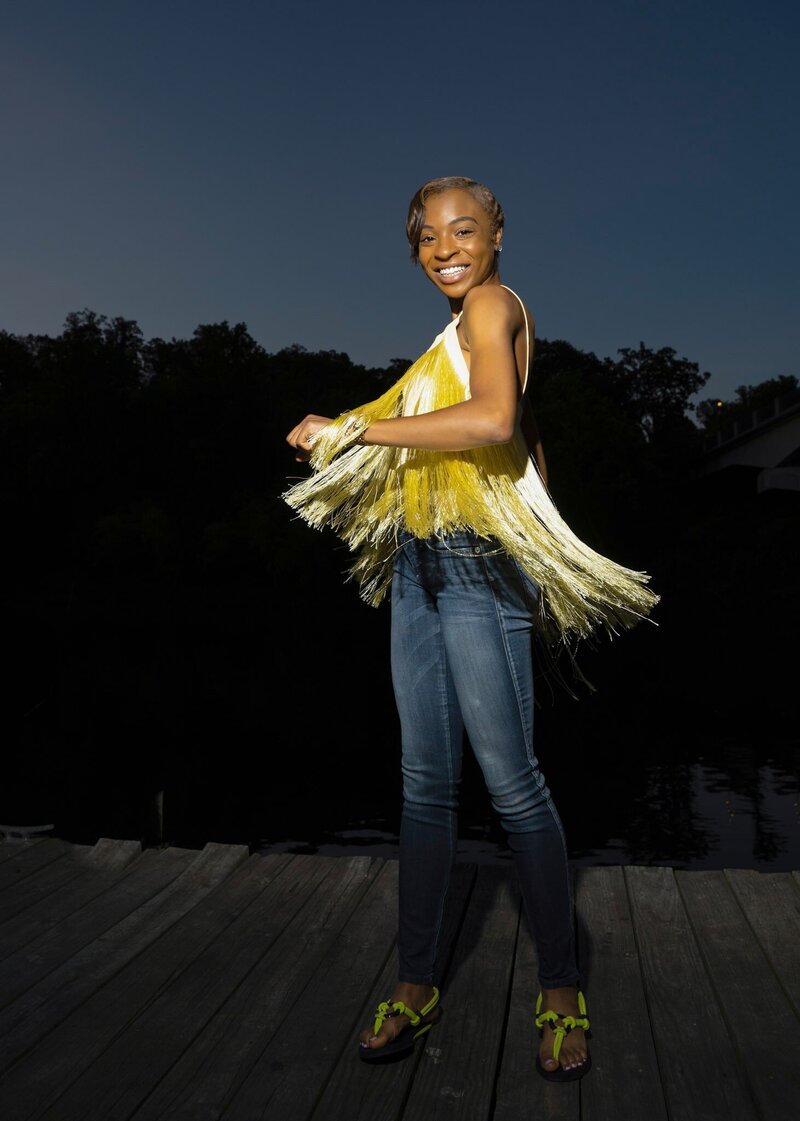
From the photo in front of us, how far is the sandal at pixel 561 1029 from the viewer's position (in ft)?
6.41

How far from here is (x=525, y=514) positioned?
211 centimetres

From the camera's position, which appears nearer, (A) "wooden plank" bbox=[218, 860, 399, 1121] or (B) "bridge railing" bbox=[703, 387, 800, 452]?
(A) "wooden plank" bbox=[218, 860, 399, 1121]

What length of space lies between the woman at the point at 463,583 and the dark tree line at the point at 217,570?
560 cm

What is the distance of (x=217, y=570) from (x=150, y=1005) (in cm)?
2909

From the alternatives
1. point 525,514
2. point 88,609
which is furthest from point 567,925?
point 88,609

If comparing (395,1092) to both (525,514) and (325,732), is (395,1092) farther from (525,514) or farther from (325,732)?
(325,732)

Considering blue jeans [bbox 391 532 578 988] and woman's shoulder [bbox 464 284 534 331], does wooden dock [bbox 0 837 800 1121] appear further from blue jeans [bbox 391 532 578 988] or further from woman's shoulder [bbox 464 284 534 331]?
woman's shoulder [bbox 464 284 534 331]

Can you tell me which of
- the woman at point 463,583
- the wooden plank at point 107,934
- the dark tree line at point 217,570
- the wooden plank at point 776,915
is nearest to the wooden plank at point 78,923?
the wooden plank at point 107,934

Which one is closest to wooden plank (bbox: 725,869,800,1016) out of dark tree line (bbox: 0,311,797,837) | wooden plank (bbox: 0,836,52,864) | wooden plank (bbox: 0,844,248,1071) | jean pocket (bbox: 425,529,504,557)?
jean pocket (bbox: 425,529,504,557)

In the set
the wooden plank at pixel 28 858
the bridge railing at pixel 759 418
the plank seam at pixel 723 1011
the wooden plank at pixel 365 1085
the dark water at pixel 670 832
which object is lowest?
the dark water at pixel 670 832

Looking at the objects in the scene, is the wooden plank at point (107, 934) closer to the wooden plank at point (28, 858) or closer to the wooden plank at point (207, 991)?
the wooden plank at point (207, 991)

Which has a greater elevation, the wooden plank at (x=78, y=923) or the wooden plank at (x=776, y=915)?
the wooden plank at (x=78, y=923)

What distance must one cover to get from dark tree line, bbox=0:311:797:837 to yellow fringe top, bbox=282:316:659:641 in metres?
5.70

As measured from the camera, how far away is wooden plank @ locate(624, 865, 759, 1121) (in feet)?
6.16
